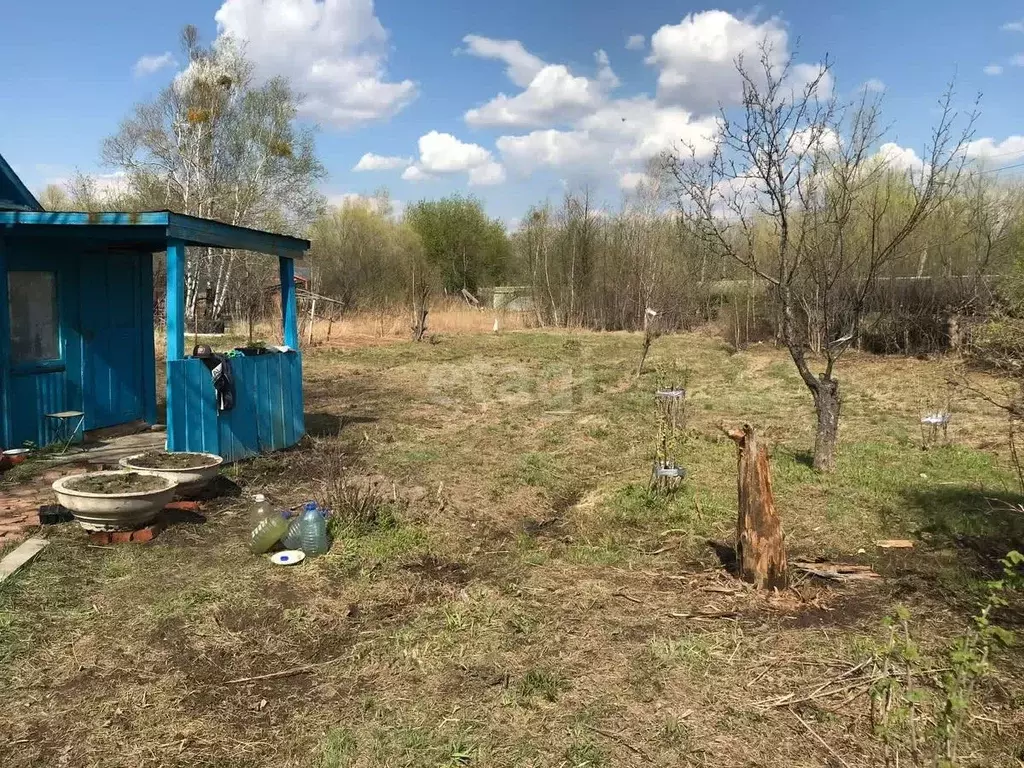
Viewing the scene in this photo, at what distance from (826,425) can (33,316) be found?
8429 mm

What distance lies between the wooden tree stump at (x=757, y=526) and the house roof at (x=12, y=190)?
8057 mm

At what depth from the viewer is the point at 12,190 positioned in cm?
879

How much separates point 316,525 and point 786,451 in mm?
5644

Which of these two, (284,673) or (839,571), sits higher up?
(839,571)

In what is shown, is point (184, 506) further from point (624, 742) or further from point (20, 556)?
point (624, 742)

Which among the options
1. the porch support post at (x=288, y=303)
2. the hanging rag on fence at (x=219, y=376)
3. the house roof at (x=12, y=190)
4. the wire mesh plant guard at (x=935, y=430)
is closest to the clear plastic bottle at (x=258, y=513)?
the hanging rag on fence at (x=219, y=376)

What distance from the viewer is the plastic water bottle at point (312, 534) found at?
5387 millimetres

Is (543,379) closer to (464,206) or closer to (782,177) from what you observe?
(782,177)

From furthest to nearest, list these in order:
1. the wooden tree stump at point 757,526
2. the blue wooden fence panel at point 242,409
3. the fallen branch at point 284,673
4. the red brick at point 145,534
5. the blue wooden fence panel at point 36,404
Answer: the blue wooden fence panel at point 36,404
the blue wooden fence panel at point 242,409
the red brick at point 145,534
the wooden tree stump at point 757,526
the fallen branch at point 284,673

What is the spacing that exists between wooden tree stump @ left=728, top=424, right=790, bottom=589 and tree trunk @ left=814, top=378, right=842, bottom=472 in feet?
9.25

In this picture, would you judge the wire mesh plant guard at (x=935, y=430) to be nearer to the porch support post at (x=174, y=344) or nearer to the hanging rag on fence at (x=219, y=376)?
the hanging rag on fence at (x=219, y=376)

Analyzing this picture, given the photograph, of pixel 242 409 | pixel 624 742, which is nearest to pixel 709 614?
pixel 624 742

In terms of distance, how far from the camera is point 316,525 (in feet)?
17.8

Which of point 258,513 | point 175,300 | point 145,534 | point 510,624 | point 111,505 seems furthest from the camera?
point 175,300
